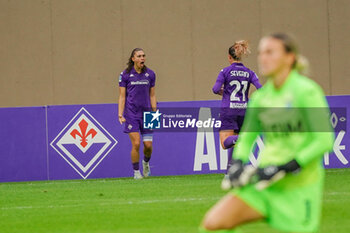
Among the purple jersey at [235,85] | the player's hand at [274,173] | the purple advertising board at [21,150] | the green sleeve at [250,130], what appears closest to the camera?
the player's hand at [274,173]

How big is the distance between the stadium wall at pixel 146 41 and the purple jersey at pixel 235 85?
7479 millimetres

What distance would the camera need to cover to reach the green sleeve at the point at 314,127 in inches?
204

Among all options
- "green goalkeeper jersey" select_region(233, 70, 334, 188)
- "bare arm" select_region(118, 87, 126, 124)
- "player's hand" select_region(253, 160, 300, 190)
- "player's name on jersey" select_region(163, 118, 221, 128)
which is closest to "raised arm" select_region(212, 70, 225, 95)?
"bare arm" select_region(118, 87, 126, 124)

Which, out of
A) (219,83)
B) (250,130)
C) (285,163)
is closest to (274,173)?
(285,163)

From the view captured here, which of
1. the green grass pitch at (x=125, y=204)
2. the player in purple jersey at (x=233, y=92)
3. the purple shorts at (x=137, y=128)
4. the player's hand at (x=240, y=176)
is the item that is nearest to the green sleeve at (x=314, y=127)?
the player's hand at (x=240, y=176)

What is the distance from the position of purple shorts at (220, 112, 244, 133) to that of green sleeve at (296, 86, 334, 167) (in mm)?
8469

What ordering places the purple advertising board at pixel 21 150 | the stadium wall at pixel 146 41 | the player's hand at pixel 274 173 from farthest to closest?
the stadium wall at pixel 146 41 < the purple advertising board at pixel 21 150 < the player's hand at pixel 274 173

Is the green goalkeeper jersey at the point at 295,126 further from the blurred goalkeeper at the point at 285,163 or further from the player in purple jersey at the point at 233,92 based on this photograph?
the player in purple jersey at the point at 233,92

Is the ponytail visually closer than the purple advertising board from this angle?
Yes

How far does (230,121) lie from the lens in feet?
45.1

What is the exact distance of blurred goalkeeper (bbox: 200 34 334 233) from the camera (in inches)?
205

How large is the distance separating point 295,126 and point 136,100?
32.8 ft

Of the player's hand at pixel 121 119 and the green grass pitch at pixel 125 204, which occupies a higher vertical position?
the player's hand at pixel 121 119

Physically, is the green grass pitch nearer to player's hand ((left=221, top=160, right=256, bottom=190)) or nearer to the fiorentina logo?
the fiorentina logo
